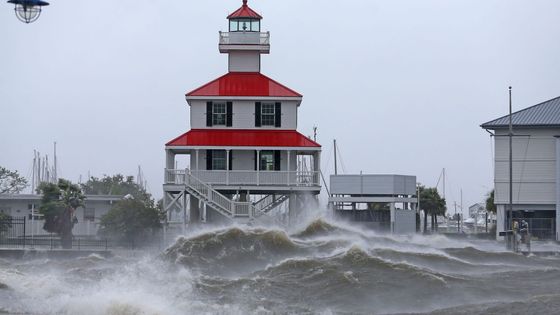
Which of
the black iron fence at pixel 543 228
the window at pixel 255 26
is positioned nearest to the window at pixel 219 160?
the window at pixel 255 26

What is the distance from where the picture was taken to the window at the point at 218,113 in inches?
2211

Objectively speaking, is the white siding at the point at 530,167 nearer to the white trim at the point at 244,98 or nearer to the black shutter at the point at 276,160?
the white trim at the point at 244,98

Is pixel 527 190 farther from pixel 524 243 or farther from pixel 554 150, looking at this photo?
pixel 524 243

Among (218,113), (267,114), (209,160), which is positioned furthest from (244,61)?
(209,160)

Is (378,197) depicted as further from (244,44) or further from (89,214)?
(89,214)

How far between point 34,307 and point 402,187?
40.2 meters

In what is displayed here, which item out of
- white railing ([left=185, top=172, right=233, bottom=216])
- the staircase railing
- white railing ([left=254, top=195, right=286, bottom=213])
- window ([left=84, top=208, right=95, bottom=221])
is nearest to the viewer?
the staircase railing

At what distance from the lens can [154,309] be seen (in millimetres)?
24938

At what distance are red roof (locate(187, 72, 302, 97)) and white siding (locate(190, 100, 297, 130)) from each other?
530 millimetres

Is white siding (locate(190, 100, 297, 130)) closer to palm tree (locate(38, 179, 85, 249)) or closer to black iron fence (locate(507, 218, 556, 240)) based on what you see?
palm tree (locate(38, 179, 85, 249))

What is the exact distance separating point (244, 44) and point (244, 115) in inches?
185

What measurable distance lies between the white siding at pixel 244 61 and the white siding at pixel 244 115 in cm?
309

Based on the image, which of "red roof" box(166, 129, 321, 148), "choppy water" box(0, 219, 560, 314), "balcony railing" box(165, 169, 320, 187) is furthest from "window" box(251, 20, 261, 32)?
"choppy water" box(0, 219, 560, 314)

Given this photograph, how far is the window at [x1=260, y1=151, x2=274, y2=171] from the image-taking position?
181 feet
